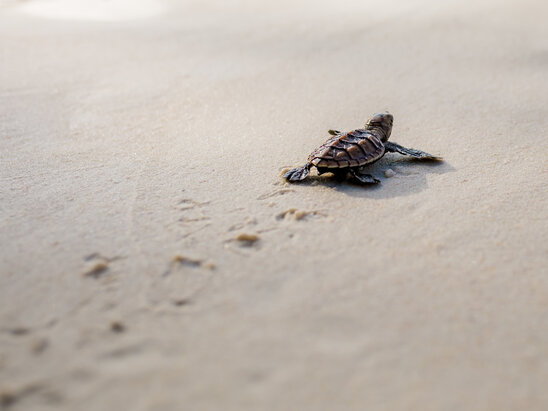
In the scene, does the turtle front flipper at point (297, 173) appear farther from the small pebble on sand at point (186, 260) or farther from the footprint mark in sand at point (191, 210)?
the small pebble on sand at point (186, 260)

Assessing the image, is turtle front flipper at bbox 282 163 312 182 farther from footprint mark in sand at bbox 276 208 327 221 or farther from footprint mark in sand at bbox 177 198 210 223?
footprint mark in sand at bbox 177 198 210 223

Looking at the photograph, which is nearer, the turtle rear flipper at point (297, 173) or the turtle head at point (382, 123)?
the turtle rear flipper at point (297, 173)

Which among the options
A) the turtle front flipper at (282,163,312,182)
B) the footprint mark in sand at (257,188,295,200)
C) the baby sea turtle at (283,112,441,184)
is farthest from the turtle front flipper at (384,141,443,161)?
the footprint mark in sand at (257,188,295,200)

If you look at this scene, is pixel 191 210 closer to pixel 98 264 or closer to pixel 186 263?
pixel 186 263

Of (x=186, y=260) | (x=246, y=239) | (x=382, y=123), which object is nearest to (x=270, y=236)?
(x=246, y=239)

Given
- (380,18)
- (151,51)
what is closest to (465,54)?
(380,18)

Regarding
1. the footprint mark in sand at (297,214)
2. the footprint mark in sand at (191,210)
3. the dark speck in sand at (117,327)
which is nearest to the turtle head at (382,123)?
the footprint mark in sand at (297,214)

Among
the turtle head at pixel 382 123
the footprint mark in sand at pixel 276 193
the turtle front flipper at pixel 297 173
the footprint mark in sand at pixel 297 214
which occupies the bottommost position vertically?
the footprint mark in sand at pixel 297 214
